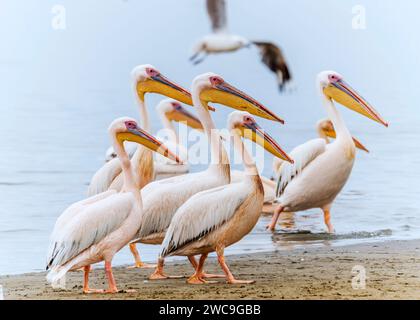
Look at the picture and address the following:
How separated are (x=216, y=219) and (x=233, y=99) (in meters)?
1.10

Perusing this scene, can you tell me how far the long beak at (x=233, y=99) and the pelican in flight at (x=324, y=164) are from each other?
1.27m

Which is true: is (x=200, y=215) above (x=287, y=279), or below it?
above

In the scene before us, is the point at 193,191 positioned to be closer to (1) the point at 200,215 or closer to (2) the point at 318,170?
(1) the point at 200,215

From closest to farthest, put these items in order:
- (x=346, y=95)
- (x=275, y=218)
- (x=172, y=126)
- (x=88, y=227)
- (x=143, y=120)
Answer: (x=88, y=227), (x=143, y=120), (x=346, y=95), (x=275, y=218), (x=172, y=126)

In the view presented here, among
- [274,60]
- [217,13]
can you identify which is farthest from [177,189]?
[274,60]

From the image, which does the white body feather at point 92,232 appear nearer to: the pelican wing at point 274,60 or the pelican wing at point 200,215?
the pelican wing at point 200,215

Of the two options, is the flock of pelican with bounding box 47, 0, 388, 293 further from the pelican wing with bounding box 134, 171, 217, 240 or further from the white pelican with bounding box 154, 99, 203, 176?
the white pelican with bounding box 154, 99, 203, 176

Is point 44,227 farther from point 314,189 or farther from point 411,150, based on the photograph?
point 411,150

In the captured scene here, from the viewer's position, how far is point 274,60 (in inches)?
445

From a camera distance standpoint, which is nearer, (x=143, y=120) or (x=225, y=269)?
(x=225, y=269)

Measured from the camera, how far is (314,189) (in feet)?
29.5

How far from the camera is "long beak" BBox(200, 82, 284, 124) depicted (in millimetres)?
7652

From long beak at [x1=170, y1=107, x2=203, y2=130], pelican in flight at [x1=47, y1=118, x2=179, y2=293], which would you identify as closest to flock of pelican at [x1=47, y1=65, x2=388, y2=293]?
pelican in flight at [x1=47, y1=118, x2=179, y2=293]
